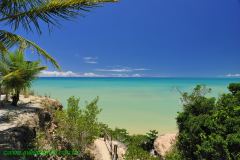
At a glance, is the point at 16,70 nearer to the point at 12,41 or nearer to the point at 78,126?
Result: the point at 78,126

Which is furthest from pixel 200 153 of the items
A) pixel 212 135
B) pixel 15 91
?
pixel 15 91

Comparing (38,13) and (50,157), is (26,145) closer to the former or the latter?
(50,157)

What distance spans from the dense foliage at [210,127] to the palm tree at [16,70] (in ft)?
22.0

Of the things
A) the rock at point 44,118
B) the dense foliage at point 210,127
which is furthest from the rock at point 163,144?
the rock at point 44,118

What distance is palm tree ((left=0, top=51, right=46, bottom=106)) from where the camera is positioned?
14641mm

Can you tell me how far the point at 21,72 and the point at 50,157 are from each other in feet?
14.2

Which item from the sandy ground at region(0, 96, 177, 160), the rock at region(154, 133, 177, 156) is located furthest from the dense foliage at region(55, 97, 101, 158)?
the rock at region(154, 133, 177, 156)

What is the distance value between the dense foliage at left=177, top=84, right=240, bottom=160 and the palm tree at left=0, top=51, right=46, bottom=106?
670cm

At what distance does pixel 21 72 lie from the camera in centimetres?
1462

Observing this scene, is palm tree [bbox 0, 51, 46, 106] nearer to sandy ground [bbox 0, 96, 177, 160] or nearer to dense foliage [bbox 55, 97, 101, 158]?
sandy ground [bbox 0, 96, 177, 160]

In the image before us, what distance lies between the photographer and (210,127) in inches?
506

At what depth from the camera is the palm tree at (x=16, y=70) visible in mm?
14641

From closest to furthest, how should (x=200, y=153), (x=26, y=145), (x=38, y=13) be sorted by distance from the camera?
(x=38, y=13)
(x=26, y=145)
(x=200, y=153)

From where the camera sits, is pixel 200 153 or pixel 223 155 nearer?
pixel 223 155
